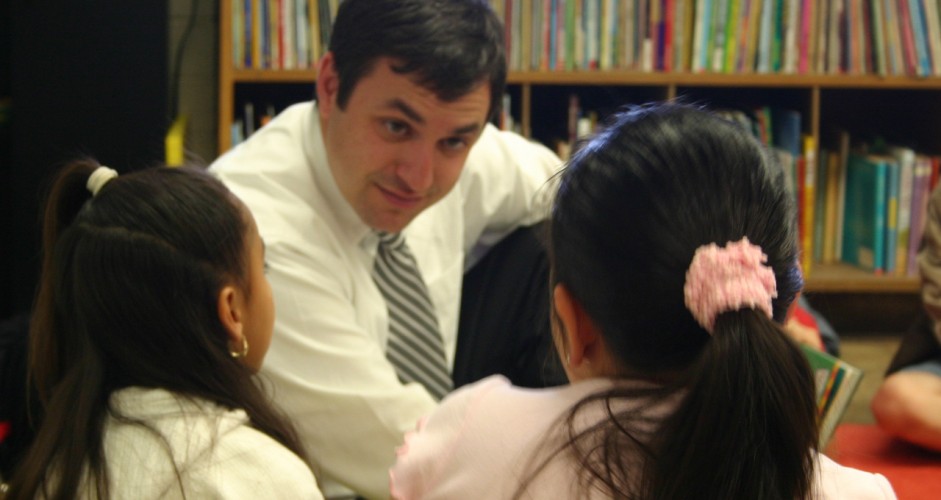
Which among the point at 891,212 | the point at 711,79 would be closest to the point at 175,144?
the point at 711,79

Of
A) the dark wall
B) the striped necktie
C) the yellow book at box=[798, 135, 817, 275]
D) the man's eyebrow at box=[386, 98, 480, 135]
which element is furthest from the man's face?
the yellow book at box=[798, 135, 817, 275]

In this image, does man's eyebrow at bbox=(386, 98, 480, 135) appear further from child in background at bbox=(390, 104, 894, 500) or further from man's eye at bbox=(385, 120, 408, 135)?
child in background at bbox=(390, 104, 894, 500)

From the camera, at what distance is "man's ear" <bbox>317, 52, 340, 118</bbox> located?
1.68 metres

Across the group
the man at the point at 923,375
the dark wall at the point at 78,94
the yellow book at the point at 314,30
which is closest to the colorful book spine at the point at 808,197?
the man at the point at 923,375

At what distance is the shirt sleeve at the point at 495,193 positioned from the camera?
1.96 metres

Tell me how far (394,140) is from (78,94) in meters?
1.26

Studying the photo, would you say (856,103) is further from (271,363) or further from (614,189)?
(614,189)

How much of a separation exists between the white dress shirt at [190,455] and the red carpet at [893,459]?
3.46ft

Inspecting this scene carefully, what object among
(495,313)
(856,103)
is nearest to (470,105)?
(495,313)

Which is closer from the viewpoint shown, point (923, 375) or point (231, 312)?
point (231, 312)

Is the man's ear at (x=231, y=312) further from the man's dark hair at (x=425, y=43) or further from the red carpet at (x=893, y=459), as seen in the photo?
the red carpet at (x=893, y=459)

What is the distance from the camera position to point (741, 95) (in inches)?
121

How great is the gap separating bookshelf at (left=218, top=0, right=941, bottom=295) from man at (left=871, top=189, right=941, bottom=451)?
569mm

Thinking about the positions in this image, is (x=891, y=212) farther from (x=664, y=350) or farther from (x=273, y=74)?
(x=664, y=350)
